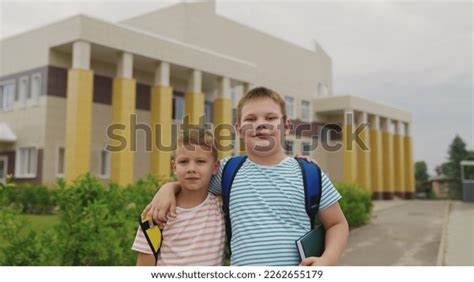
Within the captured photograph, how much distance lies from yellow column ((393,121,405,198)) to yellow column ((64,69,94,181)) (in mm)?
21888

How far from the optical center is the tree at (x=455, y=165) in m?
27.7

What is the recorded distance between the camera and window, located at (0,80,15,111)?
56.8 ft

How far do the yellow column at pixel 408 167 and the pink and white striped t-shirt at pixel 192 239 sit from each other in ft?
102

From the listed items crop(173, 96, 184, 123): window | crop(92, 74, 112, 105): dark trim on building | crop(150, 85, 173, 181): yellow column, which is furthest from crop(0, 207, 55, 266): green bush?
crop(173, 96, 184, 123): window

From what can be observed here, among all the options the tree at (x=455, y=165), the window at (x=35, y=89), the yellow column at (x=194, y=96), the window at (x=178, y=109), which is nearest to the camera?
the window at (x=35, y=89)

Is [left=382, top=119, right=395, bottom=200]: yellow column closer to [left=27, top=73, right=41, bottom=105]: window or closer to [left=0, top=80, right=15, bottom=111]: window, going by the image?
[left=27, top=73, right=41, bottom=105]: window

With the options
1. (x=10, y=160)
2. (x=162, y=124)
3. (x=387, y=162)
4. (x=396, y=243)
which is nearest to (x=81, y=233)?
(x=396, y=243)

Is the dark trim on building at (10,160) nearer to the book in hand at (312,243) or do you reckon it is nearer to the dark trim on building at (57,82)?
the dark trim on building at (57,82)

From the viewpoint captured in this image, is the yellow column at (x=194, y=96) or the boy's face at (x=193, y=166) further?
the yellow column at (x=194, y=96)

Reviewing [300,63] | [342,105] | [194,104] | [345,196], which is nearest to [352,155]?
[342,105]

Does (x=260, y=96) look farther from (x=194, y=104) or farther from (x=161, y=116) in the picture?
(x=194, y=104)

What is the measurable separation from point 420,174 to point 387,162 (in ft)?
39.5

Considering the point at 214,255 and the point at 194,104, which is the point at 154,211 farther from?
the point at 194,104

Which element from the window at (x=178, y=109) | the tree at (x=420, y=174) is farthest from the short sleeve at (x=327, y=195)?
the tree at (x=420, y=174)
